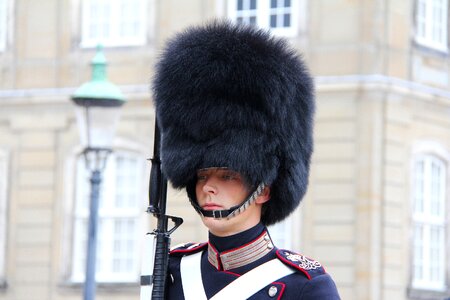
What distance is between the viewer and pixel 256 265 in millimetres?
5887

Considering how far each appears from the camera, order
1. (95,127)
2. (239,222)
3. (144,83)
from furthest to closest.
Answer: (144,83)
(95,127)
(239,222)

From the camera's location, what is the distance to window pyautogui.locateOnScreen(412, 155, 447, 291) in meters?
22.3

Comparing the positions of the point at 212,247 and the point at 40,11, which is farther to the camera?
the point at 40,11

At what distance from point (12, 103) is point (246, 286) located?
1824 cm

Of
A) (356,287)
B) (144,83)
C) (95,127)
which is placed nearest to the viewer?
(95,127)

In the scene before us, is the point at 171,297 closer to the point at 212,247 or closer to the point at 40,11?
the point at 212,247

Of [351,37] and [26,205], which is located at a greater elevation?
[351,37]

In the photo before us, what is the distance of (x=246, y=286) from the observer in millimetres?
5824

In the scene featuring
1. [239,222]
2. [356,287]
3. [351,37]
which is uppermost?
[351,37]

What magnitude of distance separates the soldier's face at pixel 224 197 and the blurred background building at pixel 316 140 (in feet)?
49.7

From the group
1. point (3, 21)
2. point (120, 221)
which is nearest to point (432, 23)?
point (120, 221)

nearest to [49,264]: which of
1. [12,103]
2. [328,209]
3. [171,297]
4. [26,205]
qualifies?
[26,205]

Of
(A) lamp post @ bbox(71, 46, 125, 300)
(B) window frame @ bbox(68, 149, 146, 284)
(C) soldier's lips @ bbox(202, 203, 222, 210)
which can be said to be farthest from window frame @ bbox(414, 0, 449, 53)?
(C) soldier's lips @ bbox(202, 203, 222, 210)

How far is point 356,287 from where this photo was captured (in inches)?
842
